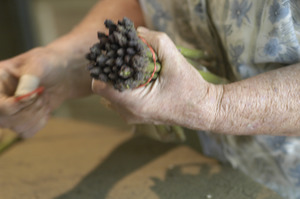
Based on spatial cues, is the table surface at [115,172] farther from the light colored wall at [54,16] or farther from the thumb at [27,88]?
the light colored wall at [54,16]

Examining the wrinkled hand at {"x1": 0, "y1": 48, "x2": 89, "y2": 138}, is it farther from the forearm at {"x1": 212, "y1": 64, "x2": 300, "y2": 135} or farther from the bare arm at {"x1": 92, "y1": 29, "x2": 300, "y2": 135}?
the forearm at {"x1": 212, "y1": 64, "x2": 300, "y2": 135}

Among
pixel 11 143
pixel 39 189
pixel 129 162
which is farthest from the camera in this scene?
pixel 11 143

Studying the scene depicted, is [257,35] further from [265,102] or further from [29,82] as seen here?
[29,82]

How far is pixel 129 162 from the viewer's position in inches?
35.5

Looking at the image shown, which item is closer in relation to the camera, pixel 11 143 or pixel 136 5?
pixel 136 5

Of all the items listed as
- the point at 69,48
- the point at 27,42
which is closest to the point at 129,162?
the point at 69,48

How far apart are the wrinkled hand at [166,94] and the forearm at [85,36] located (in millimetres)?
353

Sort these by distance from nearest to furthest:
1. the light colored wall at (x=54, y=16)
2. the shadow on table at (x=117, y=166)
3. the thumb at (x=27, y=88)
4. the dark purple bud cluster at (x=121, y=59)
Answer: the dark purple bud cluster at (x=121, y=59)
the thumb at (x=27, y=88)
the shadow on table at (x=117, y=166)
the light colored wall at (x=54, y=16)

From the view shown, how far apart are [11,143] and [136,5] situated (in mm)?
673

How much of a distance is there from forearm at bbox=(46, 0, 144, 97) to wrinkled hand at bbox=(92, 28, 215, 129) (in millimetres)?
353

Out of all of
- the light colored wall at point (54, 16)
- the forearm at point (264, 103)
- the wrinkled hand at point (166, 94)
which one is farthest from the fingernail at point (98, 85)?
the light colored wall at point (54, 16)

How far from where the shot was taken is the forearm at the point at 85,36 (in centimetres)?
82

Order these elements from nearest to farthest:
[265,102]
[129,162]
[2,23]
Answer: [265,102] < [129,162] < [2,23]

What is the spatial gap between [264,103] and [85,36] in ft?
1.74
